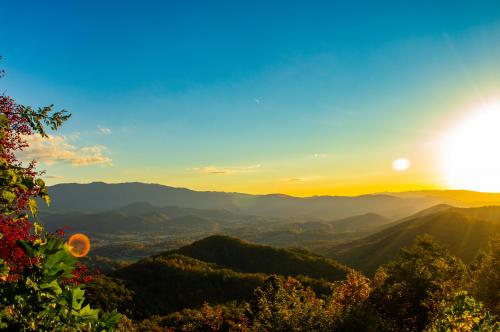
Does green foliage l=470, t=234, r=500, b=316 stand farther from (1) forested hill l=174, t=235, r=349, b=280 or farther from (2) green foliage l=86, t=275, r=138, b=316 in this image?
(1) forested hill l=174, t=235, r=349, b=280

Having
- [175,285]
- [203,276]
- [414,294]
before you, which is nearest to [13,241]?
[414,294]

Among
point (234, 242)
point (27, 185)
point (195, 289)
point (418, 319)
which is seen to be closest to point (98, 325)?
point (27, 185)

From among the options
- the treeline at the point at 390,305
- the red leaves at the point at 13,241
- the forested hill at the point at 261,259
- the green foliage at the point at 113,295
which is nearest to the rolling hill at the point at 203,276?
the forested hill at the point at 261,259

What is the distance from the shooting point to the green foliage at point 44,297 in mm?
4195

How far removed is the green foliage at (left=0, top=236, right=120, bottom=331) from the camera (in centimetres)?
420

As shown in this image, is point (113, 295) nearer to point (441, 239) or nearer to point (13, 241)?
point (13, 241)

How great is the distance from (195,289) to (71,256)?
86.6m

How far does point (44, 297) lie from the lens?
4.31 m

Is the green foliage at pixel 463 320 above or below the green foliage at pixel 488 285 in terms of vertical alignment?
above

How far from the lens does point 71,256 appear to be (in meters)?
4.29

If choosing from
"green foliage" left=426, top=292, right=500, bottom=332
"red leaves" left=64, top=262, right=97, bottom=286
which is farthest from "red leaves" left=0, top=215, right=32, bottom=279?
"green foliage" left=426, top=292, right=500, bottom=332

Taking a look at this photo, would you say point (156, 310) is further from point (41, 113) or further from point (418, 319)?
point (41, 113)

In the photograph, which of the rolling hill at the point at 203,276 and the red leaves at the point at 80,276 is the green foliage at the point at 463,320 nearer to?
the red leaves at the point at 80,276

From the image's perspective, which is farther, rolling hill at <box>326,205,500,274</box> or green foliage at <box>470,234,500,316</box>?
rolling hill at <box>326,205,500,274</box>
